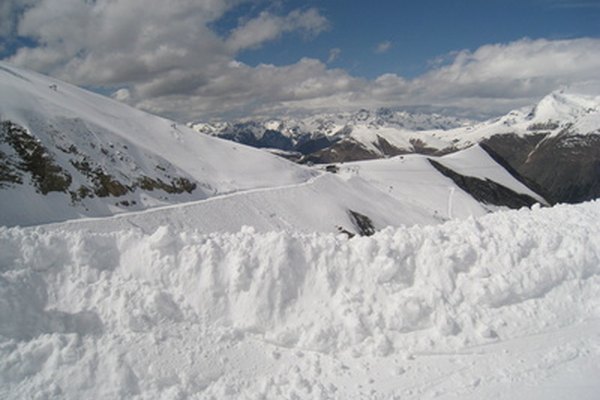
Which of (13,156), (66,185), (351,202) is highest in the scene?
(13,156)

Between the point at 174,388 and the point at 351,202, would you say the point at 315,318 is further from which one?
the point at 351,202

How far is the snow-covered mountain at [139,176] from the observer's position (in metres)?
35.5

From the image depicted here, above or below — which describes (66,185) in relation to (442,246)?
above

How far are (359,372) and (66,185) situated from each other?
115 ft

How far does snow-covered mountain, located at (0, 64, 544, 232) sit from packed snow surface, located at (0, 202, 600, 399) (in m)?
25.3

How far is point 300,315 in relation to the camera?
10.2 meters

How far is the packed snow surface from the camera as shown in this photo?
8.31 m

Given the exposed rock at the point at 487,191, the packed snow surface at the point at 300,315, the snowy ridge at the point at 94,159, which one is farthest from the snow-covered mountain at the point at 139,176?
the exposed rock at the point at 487,191

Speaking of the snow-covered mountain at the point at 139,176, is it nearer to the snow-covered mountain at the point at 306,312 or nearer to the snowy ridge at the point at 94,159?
the snowy ridge at the point at 94,159

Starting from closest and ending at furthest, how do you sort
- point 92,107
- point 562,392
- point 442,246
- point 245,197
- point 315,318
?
point 562,392, point 315,318, point 442,246, point 245,197, point 92,107

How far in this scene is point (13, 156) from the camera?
3509cm

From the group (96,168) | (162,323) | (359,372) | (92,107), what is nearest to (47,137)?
(96,168)

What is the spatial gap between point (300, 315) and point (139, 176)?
3834 cm

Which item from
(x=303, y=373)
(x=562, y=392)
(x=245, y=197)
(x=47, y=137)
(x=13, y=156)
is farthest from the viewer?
(x=245, y=197)
